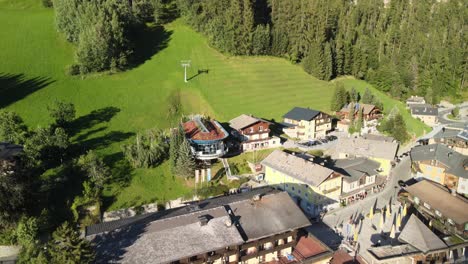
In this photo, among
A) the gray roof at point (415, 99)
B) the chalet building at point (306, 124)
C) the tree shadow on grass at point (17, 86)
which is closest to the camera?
the tree shadow on grass at point (17, 86)

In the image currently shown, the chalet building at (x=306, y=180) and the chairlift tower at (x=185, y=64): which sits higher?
the chairlift tower at (x=185, y=64)

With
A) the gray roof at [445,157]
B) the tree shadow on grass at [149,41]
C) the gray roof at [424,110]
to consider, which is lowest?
the gray roof at [445,157]

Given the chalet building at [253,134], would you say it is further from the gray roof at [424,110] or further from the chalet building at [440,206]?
the gray roof at [424,110]

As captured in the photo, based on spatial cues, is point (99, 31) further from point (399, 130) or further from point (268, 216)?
point (399, 130)

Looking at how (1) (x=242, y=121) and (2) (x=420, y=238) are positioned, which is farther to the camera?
(1) (x=242, y=121)

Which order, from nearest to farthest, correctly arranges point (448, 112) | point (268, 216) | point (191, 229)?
point (191, 229)
point (268, 216)
point (448, 112)

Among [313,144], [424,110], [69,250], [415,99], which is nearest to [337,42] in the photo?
[415,99]

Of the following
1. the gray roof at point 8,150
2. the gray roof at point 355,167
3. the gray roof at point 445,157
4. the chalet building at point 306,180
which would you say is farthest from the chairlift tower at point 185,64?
the gray roof at point 445,157
